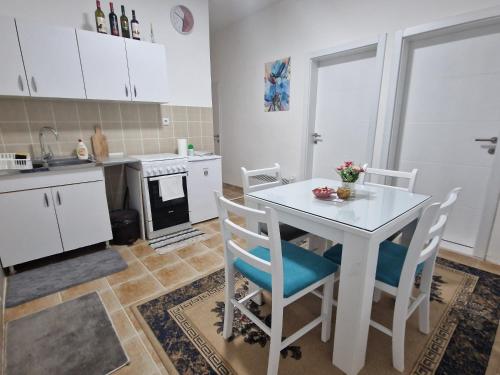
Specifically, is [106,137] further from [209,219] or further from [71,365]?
[71,365]

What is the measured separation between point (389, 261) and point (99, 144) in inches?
114

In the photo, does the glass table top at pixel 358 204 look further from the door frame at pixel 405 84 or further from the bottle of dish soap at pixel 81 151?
the bottle of dish soap at pixel 81 151

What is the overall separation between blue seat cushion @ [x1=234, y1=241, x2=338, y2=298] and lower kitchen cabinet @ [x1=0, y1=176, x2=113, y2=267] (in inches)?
67.1

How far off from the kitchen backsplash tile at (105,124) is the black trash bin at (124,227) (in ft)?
2.57

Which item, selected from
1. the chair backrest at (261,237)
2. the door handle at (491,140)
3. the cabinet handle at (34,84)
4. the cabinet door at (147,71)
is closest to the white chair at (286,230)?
the chair backrest at (261,237)

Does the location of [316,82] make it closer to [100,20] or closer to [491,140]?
[491,140]

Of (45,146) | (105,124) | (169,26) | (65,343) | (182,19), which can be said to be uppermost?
(182,19)

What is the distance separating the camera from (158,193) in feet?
8.93

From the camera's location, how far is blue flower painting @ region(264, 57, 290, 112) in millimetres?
3580

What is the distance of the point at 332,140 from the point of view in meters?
3.33

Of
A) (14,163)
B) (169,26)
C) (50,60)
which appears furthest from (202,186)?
(169,26)

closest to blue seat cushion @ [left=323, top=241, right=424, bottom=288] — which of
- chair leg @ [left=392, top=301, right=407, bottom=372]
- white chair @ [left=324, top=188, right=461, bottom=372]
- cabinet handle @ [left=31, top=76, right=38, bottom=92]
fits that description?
white chair @ [left=324, top=188, right=461, bottom=372]

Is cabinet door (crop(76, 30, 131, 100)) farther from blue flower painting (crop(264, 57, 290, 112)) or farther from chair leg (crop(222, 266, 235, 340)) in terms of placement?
chair leg (crop(222, 266, 235, 340))

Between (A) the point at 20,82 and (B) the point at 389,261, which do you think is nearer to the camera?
(B) the point at 389,261
